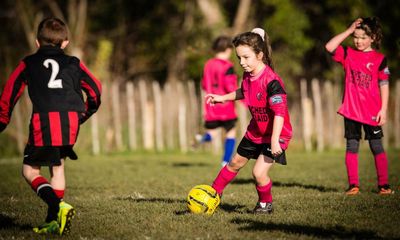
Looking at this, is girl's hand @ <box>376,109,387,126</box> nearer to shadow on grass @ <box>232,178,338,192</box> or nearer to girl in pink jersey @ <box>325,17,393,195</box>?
girl in pink jersey @ <box>325,17,393,195</box>

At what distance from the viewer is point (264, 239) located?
5352 millimetres

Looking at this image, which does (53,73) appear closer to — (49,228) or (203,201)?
(49,228)

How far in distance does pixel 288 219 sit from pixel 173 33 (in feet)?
79.1

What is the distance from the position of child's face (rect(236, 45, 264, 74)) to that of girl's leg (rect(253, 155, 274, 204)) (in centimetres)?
95

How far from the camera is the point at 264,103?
6.57m

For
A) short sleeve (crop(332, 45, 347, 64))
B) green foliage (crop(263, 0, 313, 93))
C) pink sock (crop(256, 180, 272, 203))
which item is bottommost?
pink sock (crop(256, 180, 272, 203))

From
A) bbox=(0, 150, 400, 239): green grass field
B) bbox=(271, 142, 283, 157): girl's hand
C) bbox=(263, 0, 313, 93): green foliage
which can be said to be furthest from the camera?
bbox=(263, 0, 313, 93): green foliage

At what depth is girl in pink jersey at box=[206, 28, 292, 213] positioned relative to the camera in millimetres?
6438

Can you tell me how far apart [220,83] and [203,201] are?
5.51m

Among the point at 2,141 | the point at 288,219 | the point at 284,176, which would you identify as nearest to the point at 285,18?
the point at 2,141

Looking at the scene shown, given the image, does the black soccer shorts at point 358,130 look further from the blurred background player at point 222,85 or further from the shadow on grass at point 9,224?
the shadow on grass at point 9,224

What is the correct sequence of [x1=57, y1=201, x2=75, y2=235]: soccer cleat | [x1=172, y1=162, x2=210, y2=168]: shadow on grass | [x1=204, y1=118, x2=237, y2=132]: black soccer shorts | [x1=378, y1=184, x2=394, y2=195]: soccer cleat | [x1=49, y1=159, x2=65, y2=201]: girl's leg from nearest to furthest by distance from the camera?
1. [x1=57, y1=201, x2=75, y2=235]: soccer cleat
2. [x1=49, y1=159, x2=65, y2=201]: girl's leg
3. [x1=378, y1=184, x2=394, y2=195]: soccer cleat
4. [x1=204, y1=118, x2=237, y2=132]: black soccer shorts
5. [x1=172, y1=162, x2=210, y2=168]: shadow on grass

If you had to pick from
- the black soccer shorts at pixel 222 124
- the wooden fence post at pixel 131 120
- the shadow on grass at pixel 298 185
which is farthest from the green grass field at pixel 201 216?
the wooden fence post at pixel 131 120

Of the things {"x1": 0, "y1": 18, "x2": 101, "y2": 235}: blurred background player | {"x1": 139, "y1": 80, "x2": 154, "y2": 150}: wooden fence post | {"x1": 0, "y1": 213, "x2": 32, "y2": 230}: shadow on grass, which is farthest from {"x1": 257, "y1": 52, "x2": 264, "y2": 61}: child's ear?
{"x1": 139, "y1": 80, "x2": 154, "y2": 150}: wooden fence post
